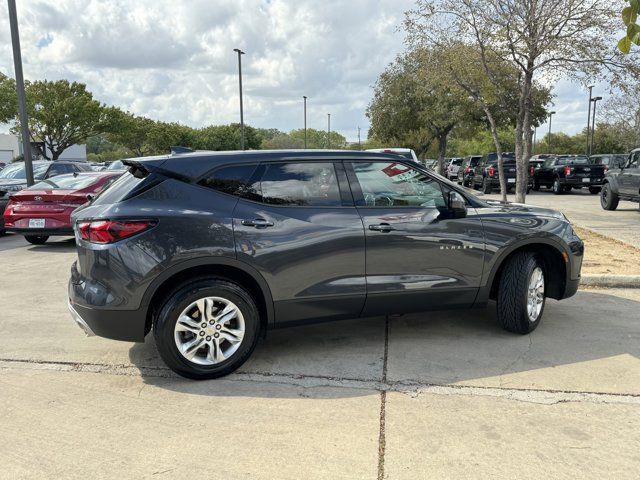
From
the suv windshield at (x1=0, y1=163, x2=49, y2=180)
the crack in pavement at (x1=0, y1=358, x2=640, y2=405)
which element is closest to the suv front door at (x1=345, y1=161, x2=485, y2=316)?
the crack in pavement at (x1=0, y1=358, x2=640, y2=405)

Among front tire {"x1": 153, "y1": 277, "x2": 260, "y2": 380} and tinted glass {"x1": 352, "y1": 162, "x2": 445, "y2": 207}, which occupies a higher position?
tinted glass {"x1": 352, "y1": 162, "x2": 445, "y2": 207}

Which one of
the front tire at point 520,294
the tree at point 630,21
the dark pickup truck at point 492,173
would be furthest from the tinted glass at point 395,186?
the dark pickup truck at point 492,173

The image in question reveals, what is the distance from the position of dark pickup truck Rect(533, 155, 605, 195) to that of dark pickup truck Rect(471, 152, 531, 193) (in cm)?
180

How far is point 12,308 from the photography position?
19.6 ft

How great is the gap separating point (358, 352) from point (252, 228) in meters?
1.42

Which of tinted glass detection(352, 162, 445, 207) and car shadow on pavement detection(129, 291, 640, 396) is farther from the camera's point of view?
tinted glass detection(352, 162, 445, 207)

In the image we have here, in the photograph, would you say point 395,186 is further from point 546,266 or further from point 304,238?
point 546,266

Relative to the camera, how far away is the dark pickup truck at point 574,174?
2223 cm

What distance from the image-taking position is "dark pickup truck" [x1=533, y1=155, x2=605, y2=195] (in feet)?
72.9

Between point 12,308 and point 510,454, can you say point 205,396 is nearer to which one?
point 510,454

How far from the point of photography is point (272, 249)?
402 cm

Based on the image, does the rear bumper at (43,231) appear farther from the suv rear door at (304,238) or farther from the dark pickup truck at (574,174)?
the dark pickup truck at (574,174)

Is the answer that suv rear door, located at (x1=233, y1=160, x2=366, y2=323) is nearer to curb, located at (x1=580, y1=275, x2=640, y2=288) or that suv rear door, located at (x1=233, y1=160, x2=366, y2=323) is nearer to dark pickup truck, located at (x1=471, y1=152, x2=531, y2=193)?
curb, located at (x1=580, y1=275, x2=640, y2=288)

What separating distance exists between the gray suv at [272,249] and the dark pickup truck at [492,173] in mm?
18288
